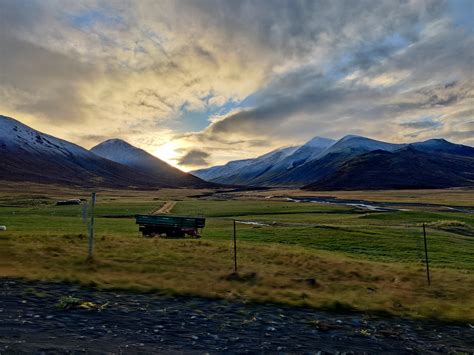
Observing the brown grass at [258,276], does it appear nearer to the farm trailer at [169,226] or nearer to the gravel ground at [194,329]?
the gravel ground at [194,329]

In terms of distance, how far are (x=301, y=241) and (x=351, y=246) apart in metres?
5.39

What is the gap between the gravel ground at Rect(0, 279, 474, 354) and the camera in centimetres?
1221

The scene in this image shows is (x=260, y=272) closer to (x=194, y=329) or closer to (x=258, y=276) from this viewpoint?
(x=258, y=276)

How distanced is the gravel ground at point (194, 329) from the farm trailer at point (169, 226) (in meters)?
26.9

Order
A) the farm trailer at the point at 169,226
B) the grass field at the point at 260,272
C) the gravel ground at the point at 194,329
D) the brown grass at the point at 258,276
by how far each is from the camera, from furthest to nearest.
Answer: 1. the farm trailer at the point at 169,226
2. the grass field at the point at 260,272
3. the brown grass at the point at 258,276
4. the gravel ground at the point at 194,329

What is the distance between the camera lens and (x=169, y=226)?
45.5 metres

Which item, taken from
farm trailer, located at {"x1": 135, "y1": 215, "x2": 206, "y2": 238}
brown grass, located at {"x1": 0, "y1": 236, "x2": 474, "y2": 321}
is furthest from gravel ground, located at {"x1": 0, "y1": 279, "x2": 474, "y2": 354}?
farm trailer, located at {"x1": 135, "y1": 215, "x2": 206, "y2": 238}

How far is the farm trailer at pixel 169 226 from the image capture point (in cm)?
4475

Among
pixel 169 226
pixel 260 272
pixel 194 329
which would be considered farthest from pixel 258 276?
pixel 169 226

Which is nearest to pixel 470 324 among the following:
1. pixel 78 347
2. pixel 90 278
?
pixel 78 347

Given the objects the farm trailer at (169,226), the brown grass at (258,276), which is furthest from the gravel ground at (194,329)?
the farm trailer at (169,226)

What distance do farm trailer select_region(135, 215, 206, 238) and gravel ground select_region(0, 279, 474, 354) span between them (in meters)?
26.9

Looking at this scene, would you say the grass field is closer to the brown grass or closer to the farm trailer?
the brown grass

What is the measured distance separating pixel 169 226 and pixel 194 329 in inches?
1272
